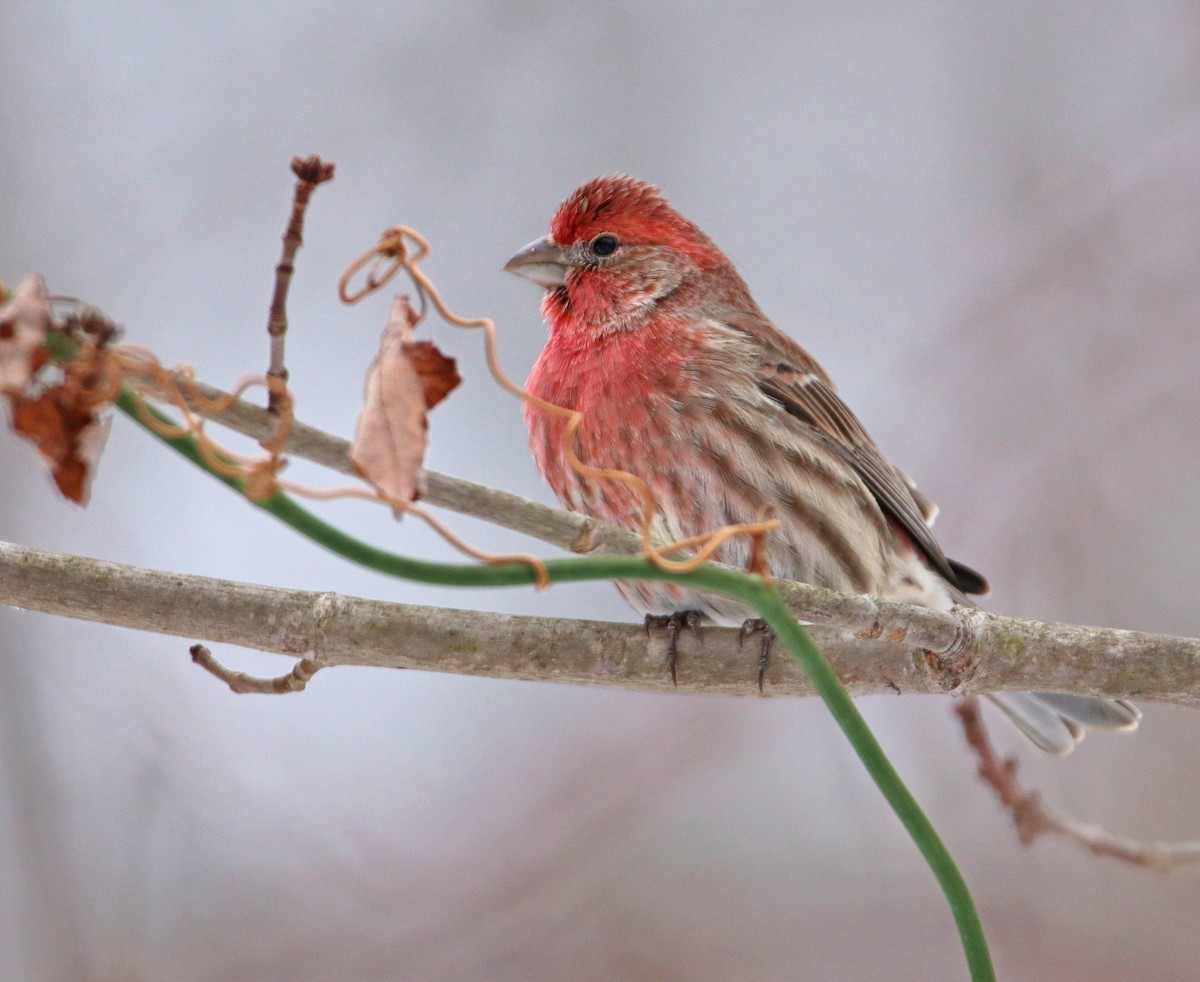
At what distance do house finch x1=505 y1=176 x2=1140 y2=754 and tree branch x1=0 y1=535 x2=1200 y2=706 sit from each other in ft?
1.92

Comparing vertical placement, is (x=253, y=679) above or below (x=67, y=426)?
above

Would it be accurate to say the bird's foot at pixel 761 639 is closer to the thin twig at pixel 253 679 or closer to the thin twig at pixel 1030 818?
the thin twig at pixel 1030 818

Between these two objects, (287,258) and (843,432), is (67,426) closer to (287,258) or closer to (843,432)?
(287,258)

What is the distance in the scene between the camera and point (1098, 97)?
6.17m

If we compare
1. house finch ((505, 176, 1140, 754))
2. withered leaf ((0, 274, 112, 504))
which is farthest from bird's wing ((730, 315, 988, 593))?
withered leaf ((0, 274, 112, 504))

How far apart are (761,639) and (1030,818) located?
86 cm

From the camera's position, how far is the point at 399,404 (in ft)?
4.46

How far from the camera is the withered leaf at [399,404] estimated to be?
4.32 ft

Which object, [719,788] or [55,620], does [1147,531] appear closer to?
[719,788]

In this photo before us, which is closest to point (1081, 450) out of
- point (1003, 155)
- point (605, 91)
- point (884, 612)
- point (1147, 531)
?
point (1147, 531)

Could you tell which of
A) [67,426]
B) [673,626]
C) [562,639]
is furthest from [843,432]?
[67,426]

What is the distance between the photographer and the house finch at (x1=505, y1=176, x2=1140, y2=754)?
12.1 feet

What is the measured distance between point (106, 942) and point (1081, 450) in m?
4.00

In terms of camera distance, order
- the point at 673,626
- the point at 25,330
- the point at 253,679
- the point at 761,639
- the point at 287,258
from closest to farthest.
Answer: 1. the point at 25,330
2. the point at 287,258
3. the point at 253,679
4. the point at 673,626
5. the point at 761,639
